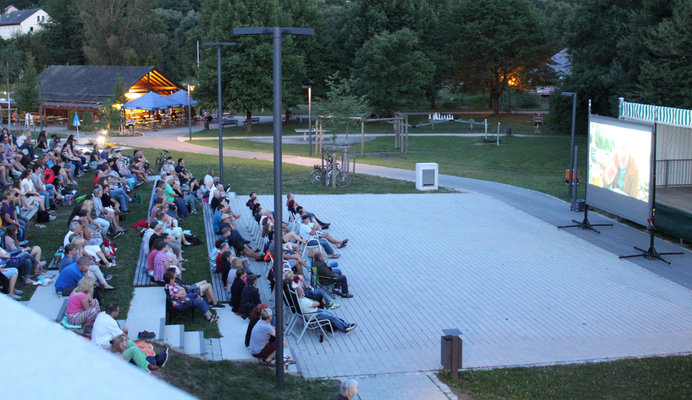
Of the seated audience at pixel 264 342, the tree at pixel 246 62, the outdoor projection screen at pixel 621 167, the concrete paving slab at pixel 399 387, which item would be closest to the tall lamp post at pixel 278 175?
the seated audience at pixel 264 342

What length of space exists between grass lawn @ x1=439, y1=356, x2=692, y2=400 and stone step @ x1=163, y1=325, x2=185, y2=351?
358 cm

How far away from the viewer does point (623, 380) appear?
381 inches

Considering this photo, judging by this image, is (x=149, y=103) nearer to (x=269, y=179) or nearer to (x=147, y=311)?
(x=269, y=179)

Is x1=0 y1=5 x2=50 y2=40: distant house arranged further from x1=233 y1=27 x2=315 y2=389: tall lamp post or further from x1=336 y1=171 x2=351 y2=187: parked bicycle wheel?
x1=233 y1=27 x2=315 y2=389: tall lamp post

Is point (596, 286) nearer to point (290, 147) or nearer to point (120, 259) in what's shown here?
point (120, 259)

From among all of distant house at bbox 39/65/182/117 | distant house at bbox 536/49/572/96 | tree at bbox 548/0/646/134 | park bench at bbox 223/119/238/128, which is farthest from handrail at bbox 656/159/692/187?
distant house at bbox 536/49/572/96

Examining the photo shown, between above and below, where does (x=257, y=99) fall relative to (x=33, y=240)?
above

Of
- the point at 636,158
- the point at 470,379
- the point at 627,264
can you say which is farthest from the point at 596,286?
the point at 470,379

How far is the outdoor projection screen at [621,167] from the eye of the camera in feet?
52.4

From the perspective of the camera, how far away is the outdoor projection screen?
16.0 m

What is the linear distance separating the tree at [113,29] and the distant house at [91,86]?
43.6ft

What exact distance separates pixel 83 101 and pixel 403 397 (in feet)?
165

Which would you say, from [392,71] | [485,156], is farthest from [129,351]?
[392,71]

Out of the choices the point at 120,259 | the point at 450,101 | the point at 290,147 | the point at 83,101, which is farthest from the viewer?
the point at 450,101
